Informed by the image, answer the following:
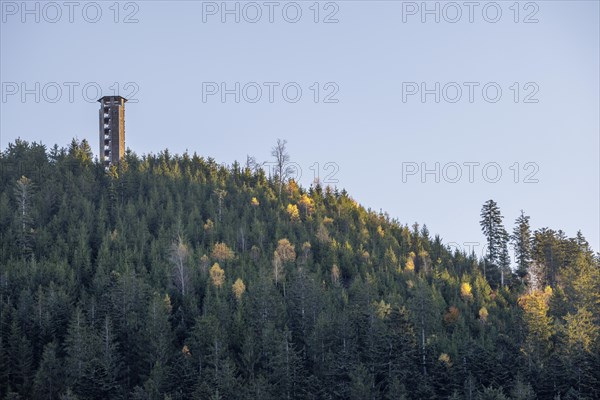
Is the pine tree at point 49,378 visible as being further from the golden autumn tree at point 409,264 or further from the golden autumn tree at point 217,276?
the golden autumn tree at point 409,264

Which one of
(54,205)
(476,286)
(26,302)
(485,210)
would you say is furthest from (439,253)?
(26,302)

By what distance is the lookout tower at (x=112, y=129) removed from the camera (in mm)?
157750

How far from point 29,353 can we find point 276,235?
5092 cm

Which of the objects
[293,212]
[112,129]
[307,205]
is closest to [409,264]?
[293,212]

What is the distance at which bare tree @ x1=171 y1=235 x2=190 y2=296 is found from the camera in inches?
4171

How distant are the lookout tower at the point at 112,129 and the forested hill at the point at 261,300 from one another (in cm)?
533

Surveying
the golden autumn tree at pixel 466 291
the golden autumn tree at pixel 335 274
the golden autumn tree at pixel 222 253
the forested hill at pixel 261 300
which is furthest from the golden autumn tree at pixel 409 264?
the golden autumn tree at pixel 222 253

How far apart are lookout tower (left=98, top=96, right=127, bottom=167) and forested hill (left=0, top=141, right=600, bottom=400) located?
5329mm

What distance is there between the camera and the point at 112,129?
15800cm

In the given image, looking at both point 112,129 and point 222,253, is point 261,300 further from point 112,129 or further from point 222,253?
point 112,129

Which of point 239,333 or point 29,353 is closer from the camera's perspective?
point 29,353

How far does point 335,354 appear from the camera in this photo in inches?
3568

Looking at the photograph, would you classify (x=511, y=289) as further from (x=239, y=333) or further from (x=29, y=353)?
(x=29, y=353)

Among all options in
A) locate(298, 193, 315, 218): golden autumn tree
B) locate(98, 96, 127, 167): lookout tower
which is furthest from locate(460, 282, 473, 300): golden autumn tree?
locate(98, 96, 127, 167): lookout tower
